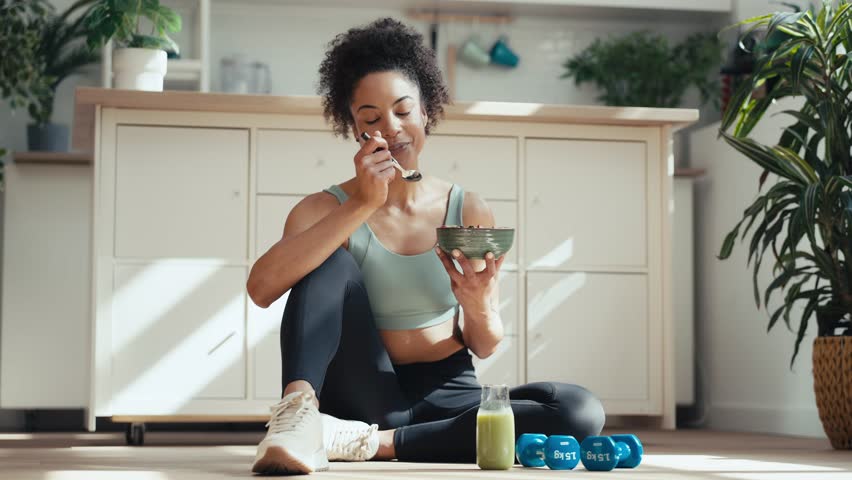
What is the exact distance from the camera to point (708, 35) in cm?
505

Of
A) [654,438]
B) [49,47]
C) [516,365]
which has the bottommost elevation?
[654,438]

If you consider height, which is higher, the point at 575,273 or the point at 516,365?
the point at 575,273

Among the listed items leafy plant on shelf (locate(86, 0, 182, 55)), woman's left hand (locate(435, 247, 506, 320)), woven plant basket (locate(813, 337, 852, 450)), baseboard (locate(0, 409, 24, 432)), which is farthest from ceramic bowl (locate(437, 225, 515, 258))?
baseboard (locate(0, 409, 24, 432))

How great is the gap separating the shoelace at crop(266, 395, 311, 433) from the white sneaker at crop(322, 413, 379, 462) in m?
0.21

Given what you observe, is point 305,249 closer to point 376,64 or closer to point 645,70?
point 376,64

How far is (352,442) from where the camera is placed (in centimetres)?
208

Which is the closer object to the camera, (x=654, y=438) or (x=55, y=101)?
(x=654, y=438)

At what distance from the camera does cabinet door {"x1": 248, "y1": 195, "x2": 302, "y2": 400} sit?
3.21 m

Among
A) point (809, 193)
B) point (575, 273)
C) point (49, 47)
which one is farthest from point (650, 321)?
point (49, 47)

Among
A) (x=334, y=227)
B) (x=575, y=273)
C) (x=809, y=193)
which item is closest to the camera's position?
(x=334, y=227)

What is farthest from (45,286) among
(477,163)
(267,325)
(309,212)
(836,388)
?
(836,388)

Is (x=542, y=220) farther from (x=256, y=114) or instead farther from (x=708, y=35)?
(x=708, y=35)

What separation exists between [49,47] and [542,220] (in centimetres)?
212

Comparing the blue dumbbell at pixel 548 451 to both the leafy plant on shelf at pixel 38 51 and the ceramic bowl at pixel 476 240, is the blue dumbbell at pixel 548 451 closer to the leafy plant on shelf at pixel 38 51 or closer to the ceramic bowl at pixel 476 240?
the ceramic bowl at pixel 476 240
